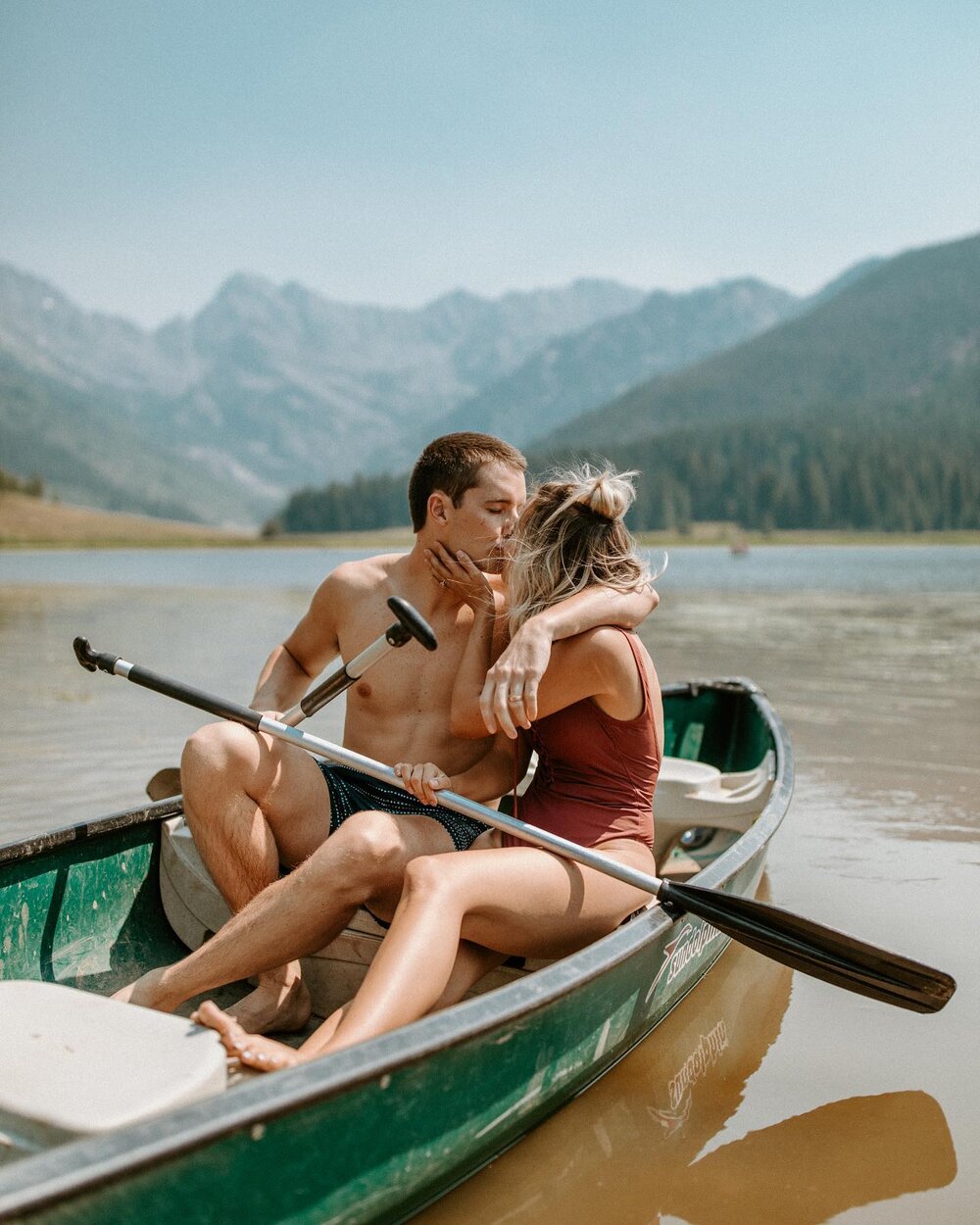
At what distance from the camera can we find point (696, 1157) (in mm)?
4273

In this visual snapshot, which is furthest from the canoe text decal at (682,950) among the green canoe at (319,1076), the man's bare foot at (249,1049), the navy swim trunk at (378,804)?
the man's bare foot at (249,1049)

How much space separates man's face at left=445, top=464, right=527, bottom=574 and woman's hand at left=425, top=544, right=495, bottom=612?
6 centimetres

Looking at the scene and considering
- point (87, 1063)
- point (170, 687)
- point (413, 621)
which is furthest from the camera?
point (170, 687)

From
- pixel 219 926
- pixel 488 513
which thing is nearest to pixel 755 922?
pixel 488 513

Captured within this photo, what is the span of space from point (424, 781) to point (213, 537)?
5912 inches

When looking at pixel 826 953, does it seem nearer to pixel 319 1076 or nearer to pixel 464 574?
pixel 464 574

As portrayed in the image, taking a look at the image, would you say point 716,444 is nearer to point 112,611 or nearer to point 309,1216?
point 112,611

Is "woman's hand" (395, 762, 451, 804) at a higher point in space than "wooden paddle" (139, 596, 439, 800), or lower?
lower

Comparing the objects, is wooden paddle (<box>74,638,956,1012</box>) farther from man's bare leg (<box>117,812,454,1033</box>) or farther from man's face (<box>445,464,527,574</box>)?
man's face (<box>445,464,527,574</box>)

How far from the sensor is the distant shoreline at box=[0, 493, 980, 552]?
12131cm

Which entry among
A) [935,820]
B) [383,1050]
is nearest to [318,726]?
[935,820]

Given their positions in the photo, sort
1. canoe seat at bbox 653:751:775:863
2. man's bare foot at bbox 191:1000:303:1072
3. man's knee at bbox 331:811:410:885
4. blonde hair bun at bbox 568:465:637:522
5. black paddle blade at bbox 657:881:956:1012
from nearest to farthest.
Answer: man's bare foot at bbox 191:1000:303:1072
man's knee at bbox 331:811:410:885
blonde hair bun at bbox 568:465:637:522
black paddle blade at bbox 657:881:956:1012
canoe seat at bbox 653:751:775:863

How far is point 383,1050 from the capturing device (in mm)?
3006

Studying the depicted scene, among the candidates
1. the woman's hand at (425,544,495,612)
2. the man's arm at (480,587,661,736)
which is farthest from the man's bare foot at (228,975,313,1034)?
the woman's hand at (425,544,495,612)
